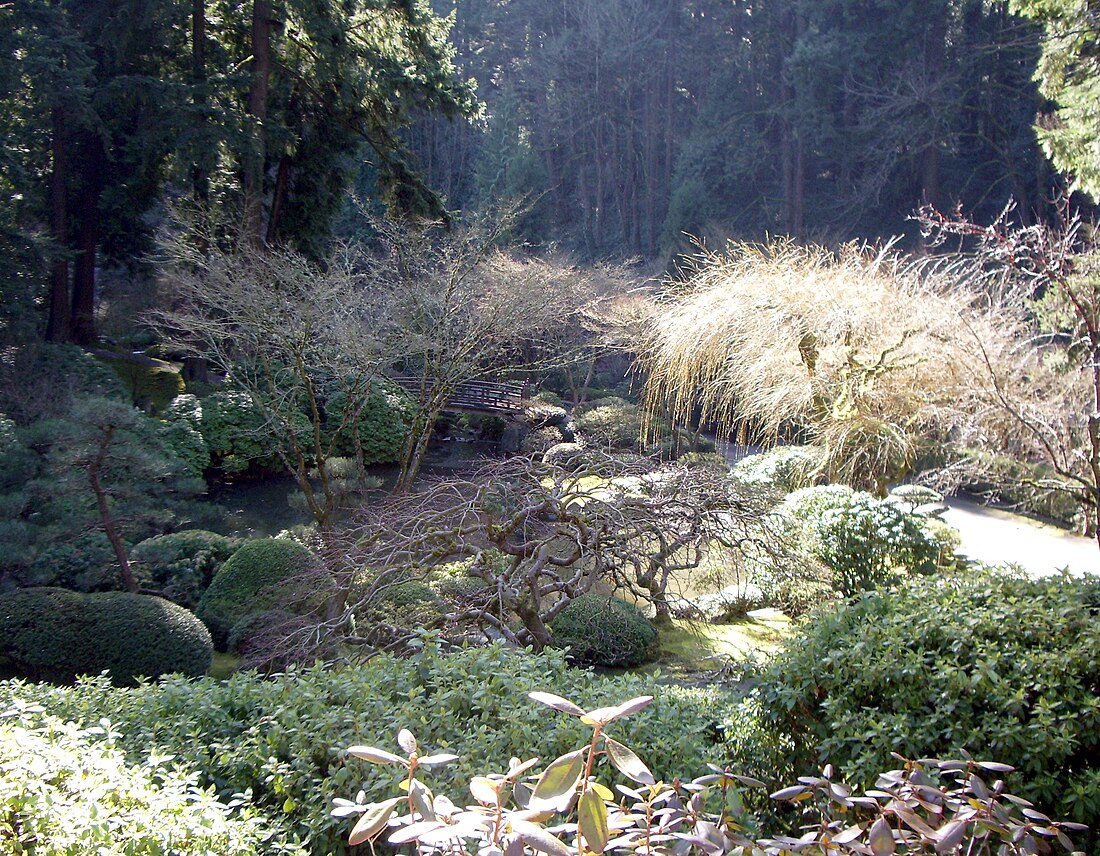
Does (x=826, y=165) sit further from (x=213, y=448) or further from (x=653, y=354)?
(x=213, y=448)

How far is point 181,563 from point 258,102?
320 inches

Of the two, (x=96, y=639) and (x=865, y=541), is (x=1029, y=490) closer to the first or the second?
(x=865, y=541)

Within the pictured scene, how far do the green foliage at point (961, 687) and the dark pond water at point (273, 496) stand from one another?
851cm

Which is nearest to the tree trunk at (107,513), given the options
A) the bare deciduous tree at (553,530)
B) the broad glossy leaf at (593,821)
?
the bare deciduous tree at (553,530)

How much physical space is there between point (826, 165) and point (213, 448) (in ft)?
72.2

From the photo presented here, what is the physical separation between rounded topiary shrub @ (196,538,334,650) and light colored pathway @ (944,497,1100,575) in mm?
6877

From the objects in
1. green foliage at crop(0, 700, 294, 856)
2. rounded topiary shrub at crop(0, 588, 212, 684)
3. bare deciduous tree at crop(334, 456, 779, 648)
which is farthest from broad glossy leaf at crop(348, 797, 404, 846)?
rounded topiary shrub at crop(0, 588, 212, 684)

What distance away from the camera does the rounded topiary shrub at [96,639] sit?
20.7ft

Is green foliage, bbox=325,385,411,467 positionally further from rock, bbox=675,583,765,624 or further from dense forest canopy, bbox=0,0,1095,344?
rock, bbox=675,583,765,624

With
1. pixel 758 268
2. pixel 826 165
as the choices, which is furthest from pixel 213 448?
pixel 826 165

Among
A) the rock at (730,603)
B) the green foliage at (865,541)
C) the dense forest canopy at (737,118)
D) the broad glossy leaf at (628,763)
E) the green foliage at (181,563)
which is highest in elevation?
the dense forest canopy at (737,118)

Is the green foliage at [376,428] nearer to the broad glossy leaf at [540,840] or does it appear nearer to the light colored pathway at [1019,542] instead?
the light colored pathway at [1019,542]

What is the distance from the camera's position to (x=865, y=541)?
7680mm

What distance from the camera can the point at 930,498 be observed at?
419 inches
